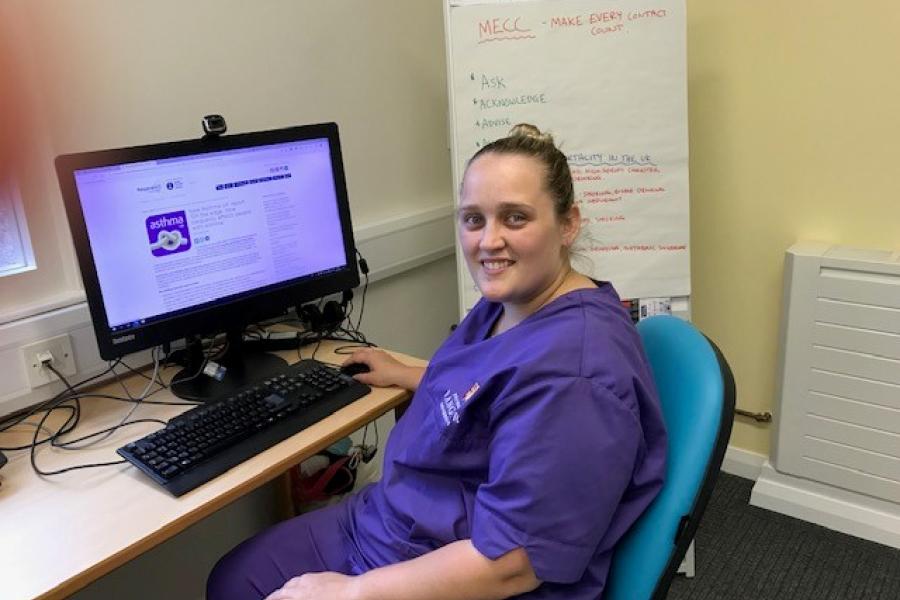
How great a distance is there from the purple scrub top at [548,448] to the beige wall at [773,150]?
134 cm

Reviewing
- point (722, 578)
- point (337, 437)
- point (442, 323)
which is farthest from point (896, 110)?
point (337, 437)

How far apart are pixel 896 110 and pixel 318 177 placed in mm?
1588

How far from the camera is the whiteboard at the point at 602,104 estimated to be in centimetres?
197

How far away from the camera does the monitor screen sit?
1.35 m

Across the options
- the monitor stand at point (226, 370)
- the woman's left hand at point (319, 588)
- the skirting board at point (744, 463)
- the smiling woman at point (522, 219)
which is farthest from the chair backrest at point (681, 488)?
the skirting board at point (744, 463)

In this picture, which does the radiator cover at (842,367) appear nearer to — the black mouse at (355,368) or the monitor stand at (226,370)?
the black mouse at (355,368)

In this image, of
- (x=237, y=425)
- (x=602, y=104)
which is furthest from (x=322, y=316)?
(x=602, y=104)

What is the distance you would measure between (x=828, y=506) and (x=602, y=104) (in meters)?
1.42

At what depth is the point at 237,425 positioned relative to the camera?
1325mm

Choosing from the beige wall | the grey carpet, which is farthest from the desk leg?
the beige wall

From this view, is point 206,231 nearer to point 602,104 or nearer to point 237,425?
point 237,425

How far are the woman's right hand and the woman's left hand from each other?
49 cm

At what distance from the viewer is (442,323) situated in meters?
2.62

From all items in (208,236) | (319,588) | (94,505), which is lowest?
(319,588)
